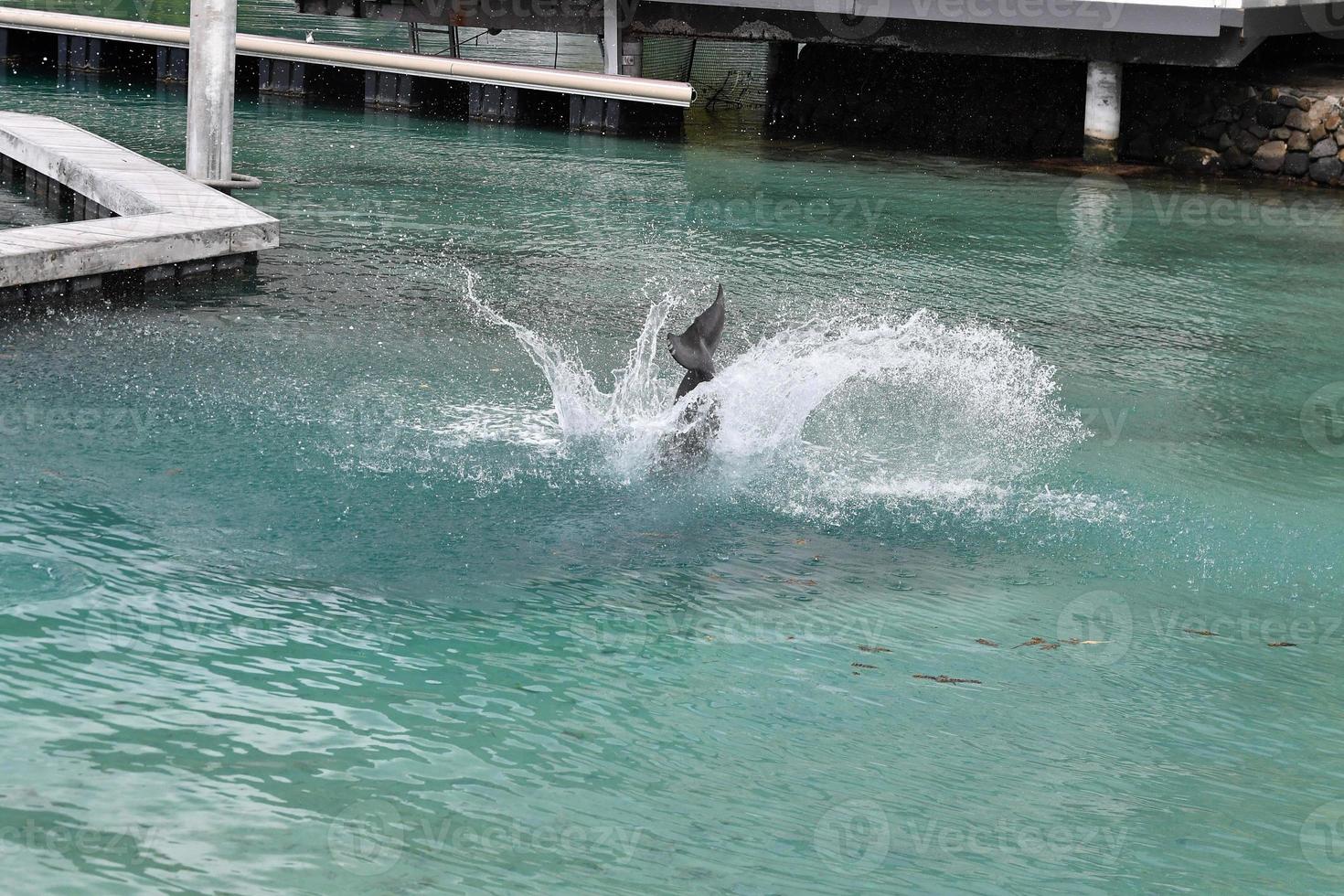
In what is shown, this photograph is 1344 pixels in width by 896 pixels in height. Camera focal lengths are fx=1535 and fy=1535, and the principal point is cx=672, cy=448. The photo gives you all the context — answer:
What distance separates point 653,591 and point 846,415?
2979 millimetres

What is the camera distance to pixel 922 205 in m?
16.9

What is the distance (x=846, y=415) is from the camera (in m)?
9.05

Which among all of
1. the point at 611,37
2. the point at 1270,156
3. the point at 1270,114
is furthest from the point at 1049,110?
the point at 611,37

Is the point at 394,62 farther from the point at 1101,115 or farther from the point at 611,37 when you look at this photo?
the point at 1101,115

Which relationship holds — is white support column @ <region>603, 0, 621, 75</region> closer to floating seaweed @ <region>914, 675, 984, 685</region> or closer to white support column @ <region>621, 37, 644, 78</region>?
white support column @ <region>621, 37, 644, 78</region>

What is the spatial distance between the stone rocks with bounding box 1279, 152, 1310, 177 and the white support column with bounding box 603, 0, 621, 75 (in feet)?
29.9

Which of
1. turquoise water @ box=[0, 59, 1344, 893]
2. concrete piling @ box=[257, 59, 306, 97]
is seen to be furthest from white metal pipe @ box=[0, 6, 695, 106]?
turquoise water @ box=[0, 59, 1344, 893]

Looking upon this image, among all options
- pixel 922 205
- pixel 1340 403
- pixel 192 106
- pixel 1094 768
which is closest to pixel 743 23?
pixel 922 205

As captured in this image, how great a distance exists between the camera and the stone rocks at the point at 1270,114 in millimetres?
19953

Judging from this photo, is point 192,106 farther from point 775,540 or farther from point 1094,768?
point 1094,768

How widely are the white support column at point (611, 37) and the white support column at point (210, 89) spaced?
Result: 8283 mm

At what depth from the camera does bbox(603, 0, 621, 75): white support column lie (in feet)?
69.8

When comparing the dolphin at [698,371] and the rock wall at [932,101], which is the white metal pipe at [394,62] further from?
the dolphin at [698,371]

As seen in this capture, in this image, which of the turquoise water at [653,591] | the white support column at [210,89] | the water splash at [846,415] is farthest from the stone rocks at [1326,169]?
the white support column at [210,89]
